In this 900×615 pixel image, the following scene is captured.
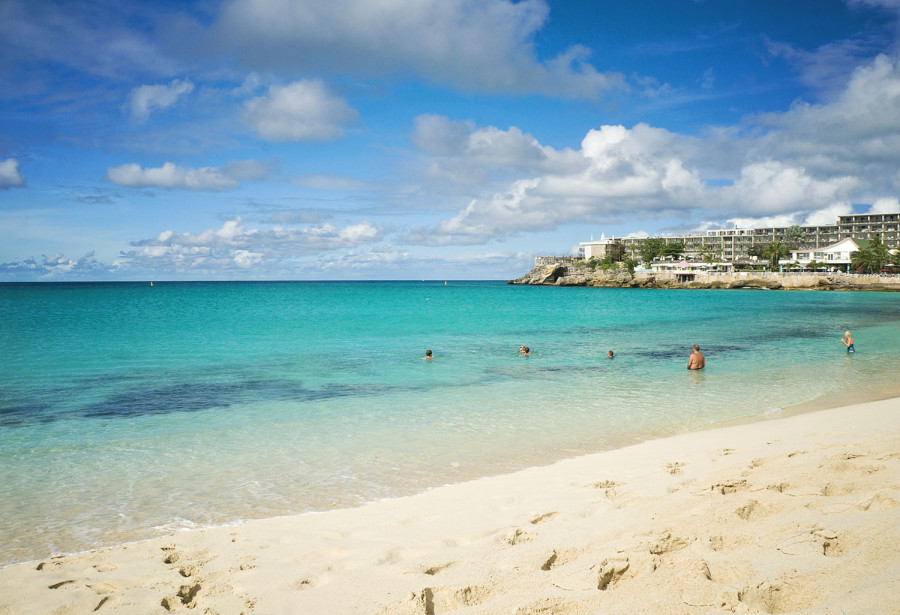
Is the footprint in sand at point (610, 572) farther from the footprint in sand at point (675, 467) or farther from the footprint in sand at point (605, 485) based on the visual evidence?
the footprint in sand at point (675, 467)

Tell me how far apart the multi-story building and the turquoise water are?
160 meters

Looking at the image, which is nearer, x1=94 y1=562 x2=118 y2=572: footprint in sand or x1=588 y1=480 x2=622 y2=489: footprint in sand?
x1=94 y1=562 x2=118 y2=572: footprint in sand

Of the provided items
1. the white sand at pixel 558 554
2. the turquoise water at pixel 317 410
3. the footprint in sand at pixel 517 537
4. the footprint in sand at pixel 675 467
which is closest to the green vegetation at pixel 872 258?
the turquoise water at pixel 317 410

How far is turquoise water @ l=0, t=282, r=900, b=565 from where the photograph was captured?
26.7 feet

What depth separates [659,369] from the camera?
20969mm

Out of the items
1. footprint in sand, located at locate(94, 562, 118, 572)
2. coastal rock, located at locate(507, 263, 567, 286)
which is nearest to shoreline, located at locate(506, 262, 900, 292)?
coastal rock, located at locate(507, 263, 567, 286)

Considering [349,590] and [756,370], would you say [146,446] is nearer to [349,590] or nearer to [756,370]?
[349,590]

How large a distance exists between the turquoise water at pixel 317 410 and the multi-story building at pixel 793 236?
15961cm

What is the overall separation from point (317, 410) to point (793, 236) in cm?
19693

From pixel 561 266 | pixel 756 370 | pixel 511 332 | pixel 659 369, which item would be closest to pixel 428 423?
pixel 659 369

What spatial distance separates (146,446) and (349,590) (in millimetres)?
8258

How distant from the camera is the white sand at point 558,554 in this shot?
3844 millimetres

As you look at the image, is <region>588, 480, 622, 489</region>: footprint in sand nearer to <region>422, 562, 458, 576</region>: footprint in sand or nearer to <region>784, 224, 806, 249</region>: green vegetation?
<region>422, 562, 458, 576</region>: footprint in sand

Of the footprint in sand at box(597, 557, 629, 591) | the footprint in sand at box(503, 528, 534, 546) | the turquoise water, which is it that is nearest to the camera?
the footprint in sand at box(597, 557, 629, 591)
